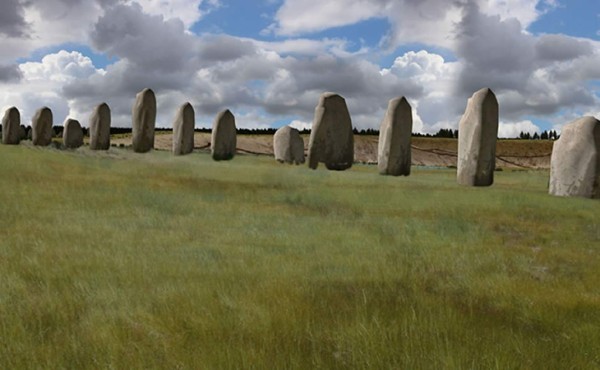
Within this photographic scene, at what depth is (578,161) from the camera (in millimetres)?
19203

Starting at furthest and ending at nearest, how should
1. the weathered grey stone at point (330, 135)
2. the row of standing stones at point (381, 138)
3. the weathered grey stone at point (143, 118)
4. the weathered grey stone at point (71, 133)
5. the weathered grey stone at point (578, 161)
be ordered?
the weathered grey stone at point (71, 133) < the weathered grey stone at point (143, 118) < the weathered grey stone at point (330, 135) < the row of standing stones at point (381, 138) < the weathered grey stone at point (578, 161)

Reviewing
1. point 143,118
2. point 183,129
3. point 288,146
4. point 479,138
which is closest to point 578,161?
point 479,138

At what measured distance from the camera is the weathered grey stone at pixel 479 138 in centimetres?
2147

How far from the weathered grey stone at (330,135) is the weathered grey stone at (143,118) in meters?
Result: 11.4

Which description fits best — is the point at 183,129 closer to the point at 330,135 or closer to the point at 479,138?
the point at 330,135

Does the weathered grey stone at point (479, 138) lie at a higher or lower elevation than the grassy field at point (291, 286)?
higher

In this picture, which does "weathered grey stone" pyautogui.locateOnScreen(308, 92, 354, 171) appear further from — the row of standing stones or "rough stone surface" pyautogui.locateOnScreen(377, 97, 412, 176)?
"rough stone surface" pyautogui.locateOnScreen(377, 97, 412, 176)

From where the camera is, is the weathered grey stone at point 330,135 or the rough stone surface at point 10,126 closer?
the weathered grey stone at point 330,135

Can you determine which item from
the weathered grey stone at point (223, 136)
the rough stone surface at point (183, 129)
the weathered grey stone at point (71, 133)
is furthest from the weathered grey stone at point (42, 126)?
the weathered grey stone at point (223, 136)

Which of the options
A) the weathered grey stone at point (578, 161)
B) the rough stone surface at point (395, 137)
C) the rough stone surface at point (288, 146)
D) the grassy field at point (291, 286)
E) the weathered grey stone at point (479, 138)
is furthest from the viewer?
the rough stone surface at point (288, 146)

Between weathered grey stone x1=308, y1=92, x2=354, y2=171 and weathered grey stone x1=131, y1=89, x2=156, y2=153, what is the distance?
449 inches

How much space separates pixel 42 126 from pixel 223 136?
1207cm

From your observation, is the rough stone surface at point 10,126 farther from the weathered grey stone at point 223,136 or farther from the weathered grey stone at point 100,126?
the weathered grey stone at point 223,136

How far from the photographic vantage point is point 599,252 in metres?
9.99
